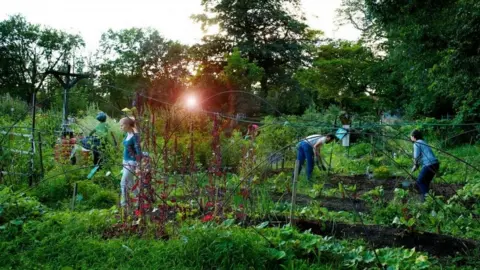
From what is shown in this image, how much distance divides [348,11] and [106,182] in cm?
2554

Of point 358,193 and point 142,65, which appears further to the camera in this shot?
point 142,65

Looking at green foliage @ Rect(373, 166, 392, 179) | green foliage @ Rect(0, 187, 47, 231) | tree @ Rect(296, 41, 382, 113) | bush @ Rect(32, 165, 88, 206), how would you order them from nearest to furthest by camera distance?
1. green foliage @ Rect(0, 187, 47, 231)
2. bush @ Rect(32, 165, 88, 206)
3. green foliage @ Rect(373, 166, 392, 179)
4. tree @ Rect(296, 41, 382, 113)

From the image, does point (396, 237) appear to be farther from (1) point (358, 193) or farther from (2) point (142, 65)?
(2) point (142, 65)

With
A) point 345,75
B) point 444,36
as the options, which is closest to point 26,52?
point 345,75

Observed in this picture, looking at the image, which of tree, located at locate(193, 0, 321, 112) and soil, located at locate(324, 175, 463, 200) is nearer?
soil, located at locate(324, 175, 463, 200)

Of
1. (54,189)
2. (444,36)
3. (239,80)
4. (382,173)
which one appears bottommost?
(54,189)

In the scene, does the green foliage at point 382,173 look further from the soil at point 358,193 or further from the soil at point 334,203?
the soil at point 334,203

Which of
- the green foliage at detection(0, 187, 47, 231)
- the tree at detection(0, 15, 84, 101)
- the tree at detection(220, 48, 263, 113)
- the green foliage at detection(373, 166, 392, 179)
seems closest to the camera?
the green foliage at detection(0, 187, 47, 231)

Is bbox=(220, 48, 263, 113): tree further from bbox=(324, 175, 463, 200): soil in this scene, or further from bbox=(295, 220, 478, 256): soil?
bbox=(295, 220, 478, 256): soil

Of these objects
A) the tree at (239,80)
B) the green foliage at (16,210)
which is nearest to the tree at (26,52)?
the tree at (239,80)

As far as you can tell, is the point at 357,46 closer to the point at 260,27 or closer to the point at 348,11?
the point at 348,11

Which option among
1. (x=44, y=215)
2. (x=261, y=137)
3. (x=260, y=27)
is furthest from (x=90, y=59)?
(x=44, y=215)

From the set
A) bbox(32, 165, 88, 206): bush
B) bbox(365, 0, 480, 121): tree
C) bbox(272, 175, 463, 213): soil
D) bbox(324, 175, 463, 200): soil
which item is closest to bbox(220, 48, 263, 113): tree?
bbox(365, 0, 480, 121): tree

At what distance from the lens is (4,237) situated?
11.5ft
